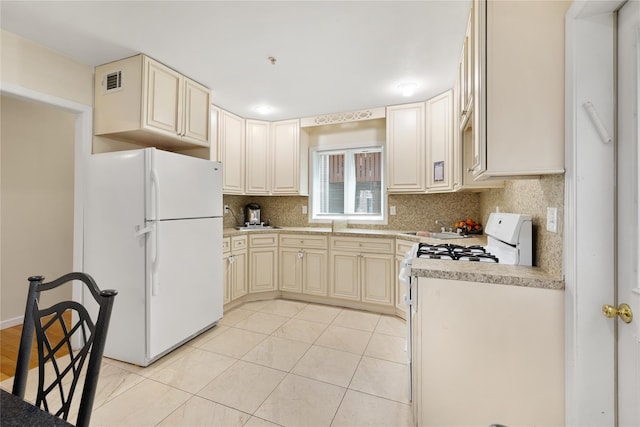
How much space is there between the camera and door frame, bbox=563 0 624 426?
3.55ft

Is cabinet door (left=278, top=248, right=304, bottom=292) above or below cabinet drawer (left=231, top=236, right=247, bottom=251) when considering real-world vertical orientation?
below

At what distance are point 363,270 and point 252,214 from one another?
1749 mm

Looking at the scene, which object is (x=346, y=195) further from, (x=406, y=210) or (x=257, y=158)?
(x=257, y=158)

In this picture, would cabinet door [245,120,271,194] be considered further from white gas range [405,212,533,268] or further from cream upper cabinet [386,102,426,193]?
white gas range [405,212,533,268]

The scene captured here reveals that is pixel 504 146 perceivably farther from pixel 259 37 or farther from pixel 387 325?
pixel 387 325

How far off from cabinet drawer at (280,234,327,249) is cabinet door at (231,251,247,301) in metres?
0.52

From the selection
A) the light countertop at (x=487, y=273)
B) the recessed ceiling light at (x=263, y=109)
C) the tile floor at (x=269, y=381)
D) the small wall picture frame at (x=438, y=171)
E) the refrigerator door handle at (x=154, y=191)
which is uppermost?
the recessed ceiling light at (x=263, y=109)

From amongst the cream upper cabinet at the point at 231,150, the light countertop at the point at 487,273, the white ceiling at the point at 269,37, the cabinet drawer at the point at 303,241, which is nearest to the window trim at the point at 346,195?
the cabinet drawer at the point at 303,241

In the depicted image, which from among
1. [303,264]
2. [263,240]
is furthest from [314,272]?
[263,240]

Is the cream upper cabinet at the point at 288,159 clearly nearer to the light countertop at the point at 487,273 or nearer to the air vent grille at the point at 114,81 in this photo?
the air vent grille at the point at 114,81

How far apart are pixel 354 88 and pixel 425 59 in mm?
740

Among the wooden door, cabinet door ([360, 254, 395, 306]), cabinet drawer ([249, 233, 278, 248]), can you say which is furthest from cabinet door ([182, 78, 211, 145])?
the wooden door

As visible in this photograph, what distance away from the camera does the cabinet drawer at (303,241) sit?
3.44 m

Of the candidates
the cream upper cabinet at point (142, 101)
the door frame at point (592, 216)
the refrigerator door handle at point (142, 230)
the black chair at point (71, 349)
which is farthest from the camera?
the cream upper cabinet at point (142, 101)
